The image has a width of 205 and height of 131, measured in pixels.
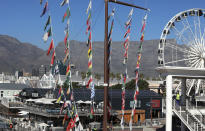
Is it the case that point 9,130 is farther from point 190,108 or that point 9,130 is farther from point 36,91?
point 36,91

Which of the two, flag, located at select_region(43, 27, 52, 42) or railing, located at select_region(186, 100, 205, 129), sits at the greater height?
flag, located at select_region(43, 27, 52, 42)

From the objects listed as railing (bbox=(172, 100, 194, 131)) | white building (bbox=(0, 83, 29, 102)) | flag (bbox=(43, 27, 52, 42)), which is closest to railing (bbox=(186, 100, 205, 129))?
railing (bbox=(172, 100, 194, 131))

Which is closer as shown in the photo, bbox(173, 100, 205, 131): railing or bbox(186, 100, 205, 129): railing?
bbox(173, 100, 205, 131): railing

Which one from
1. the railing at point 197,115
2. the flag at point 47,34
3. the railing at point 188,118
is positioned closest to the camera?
the flag at point 47,34

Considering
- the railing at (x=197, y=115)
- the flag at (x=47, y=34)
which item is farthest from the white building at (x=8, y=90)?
the flag at (x=47, y=34)

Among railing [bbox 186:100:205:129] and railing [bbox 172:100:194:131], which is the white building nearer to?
railing [bbox 172:100:194:131]

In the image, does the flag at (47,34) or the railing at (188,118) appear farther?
the railing at (188,118)

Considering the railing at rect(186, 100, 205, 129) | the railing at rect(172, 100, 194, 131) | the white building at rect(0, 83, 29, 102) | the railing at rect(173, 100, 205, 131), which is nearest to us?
the railing at rect(173, 100, 205, 131)

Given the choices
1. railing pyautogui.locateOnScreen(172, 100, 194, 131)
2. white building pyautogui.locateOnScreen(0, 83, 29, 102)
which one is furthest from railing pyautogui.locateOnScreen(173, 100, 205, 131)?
white building pyautogui.locateOnScreen(0, 83, 29, 102)

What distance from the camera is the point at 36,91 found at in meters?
72.0

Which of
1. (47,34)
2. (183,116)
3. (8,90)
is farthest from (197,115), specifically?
(8,90)

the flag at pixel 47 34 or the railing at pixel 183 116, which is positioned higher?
the flag at pixel 47 34

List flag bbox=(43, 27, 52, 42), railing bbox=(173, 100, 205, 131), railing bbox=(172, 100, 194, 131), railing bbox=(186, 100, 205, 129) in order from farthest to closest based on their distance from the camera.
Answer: railing bbox=(172, 100, 194, 131) → railing bbox=(186, 100, 205, 129) → railing bbox=(173, 100, 205, 131) → flag bbox=(43, 27, 52, 42)

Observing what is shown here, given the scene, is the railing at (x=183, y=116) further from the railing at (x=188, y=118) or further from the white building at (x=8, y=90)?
the white building at (x=8, y=90)
